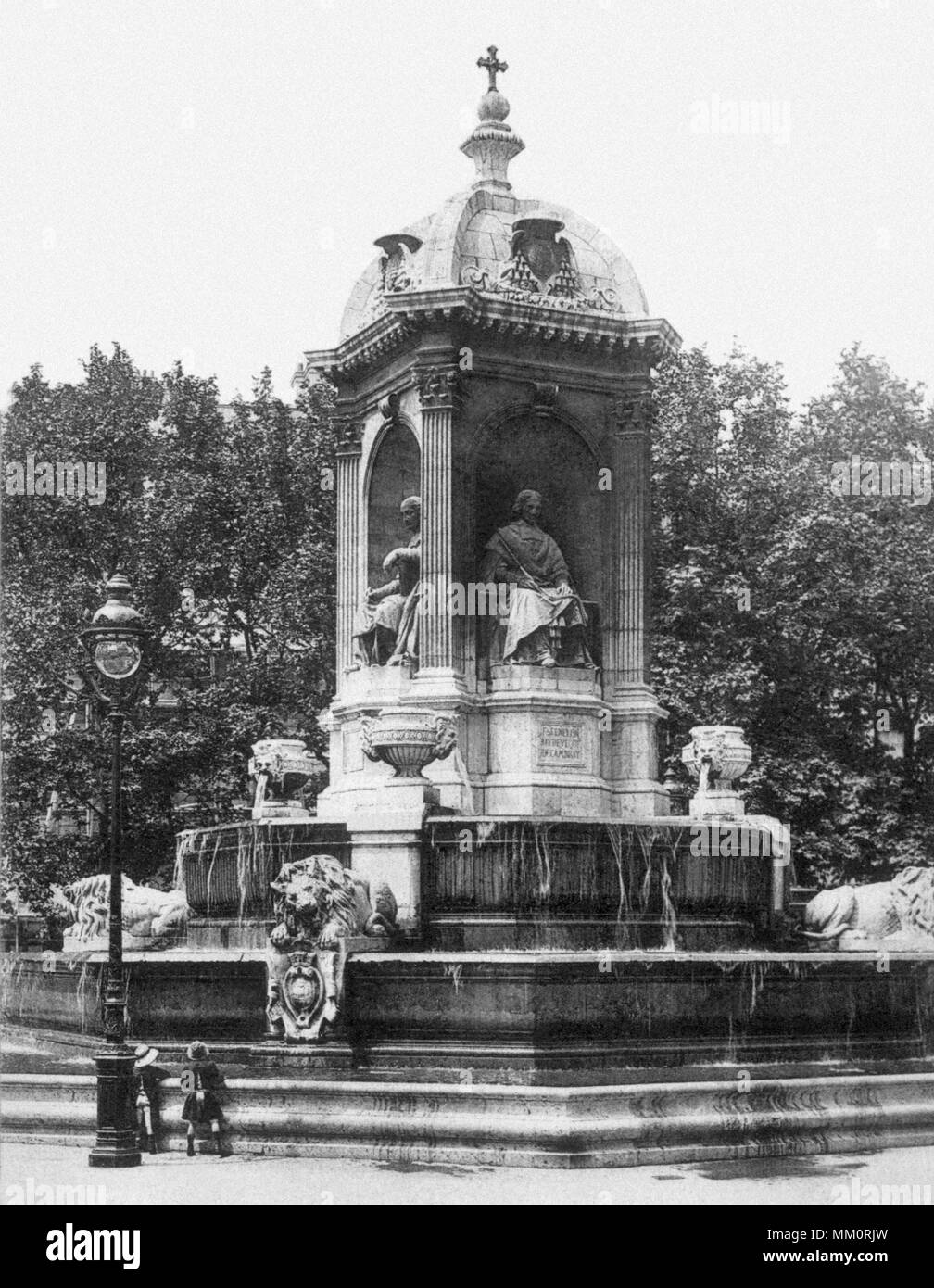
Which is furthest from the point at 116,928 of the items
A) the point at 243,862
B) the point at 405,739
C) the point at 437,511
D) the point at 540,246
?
the point at 540,246

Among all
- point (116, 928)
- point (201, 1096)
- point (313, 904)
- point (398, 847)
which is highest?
point (398, 847)

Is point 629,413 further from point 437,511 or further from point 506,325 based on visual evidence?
point 437,511

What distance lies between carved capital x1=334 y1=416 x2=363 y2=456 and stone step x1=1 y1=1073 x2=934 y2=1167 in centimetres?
914

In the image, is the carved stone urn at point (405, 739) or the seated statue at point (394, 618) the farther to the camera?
the seated statue at point (394, 618)

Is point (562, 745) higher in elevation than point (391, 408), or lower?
lower

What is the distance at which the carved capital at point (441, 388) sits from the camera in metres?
22.1

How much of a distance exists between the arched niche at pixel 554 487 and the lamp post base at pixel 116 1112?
8379mm

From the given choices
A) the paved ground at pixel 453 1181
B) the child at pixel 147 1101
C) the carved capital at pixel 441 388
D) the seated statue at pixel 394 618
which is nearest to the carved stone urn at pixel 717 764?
the seated statue at pixel 394 618

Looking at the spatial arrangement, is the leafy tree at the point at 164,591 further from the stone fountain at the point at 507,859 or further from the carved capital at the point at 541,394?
the carved capital at the point at 541,394

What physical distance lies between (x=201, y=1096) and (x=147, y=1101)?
54cm

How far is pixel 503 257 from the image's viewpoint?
2266 centimetres

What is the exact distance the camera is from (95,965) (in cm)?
2092

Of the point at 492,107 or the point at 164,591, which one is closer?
the point at 492,107

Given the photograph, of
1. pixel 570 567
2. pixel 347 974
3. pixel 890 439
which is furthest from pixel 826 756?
pixel 347 974
